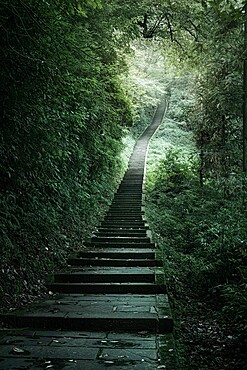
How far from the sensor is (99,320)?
4516 mm

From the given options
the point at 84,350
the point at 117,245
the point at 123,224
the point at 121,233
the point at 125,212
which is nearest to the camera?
the point at 84,350

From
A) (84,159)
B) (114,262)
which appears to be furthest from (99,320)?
(84,159)

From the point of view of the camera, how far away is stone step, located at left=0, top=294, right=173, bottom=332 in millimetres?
4469

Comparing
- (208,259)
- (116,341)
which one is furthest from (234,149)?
(116,341)

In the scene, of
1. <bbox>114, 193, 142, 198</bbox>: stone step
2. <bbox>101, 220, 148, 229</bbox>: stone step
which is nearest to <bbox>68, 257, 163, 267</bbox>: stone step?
<bbox>101, 220, 148, 229</bbox>: stone step

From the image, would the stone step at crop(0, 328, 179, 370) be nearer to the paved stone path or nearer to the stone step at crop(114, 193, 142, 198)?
the paved stone path

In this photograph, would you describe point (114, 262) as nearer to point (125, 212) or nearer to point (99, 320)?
point (99, 320)

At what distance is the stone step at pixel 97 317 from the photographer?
4.47 metres

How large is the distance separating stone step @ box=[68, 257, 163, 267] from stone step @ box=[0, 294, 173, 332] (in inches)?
86.1

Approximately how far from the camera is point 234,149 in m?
14.8

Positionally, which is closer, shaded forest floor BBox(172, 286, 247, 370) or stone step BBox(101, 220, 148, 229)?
shaded forest floor BBox(172, 286, 247, 370)

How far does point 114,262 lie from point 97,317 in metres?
3.18

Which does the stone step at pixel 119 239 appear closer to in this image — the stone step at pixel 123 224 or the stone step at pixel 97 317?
the stone step at pixel 123 224

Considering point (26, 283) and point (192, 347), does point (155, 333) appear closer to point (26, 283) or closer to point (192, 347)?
point (192, 347)
